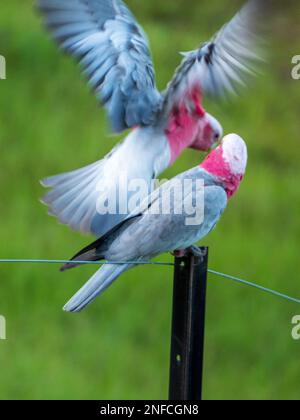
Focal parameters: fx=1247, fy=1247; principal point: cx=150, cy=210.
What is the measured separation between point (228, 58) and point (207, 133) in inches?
30.2

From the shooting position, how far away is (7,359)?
5301 mm

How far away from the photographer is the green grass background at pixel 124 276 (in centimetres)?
532

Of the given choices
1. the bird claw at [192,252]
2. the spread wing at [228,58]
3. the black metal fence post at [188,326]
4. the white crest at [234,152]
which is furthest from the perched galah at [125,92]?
the black metal fence post at [188,326]

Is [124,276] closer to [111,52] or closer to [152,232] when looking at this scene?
[111,52]

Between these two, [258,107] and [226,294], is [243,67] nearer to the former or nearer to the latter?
[226,294]

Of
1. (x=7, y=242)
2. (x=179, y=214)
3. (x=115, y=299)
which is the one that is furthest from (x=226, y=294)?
(x=179, y=214)

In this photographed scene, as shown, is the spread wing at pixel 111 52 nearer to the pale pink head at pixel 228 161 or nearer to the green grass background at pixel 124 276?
the green grass background at pixel 124 276

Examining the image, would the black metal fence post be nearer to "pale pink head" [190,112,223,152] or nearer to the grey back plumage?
the grey back plumage

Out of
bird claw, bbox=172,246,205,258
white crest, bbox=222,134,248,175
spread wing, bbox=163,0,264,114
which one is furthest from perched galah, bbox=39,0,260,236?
bird claw, bbox=172,246,205,258

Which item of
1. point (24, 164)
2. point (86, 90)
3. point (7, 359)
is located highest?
point (86, 90)

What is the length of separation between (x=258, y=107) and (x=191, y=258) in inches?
145

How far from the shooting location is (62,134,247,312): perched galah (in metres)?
3.38

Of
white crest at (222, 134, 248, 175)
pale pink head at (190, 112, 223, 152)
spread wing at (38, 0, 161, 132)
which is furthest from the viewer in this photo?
pale pink head at (190, 112, 223, 152)

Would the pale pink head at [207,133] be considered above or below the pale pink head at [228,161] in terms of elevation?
above
